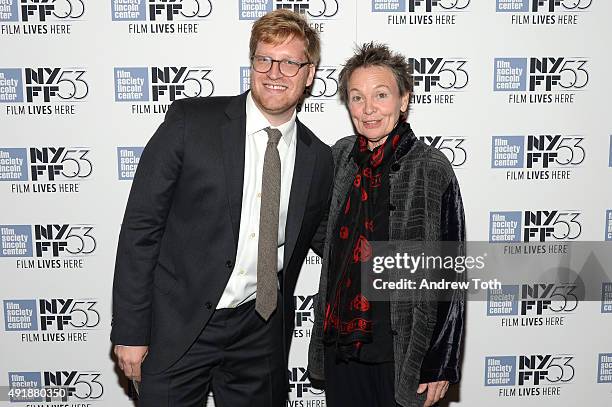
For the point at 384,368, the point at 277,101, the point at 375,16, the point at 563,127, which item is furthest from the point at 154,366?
the point at 563,127

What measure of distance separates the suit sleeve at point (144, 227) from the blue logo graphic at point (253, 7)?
2.82ft

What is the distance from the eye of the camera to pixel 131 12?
269cm

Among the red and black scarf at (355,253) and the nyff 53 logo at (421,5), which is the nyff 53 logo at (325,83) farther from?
the red and black scarf at (355,253)

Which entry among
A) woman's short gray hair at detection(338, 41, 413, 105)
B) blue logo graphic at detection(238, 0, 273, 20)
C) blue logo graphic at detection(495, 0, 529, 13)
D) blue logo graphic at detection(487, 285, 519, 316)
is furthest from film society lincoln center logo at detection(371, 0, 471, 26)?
blue logo graphic at detection(487, 285, 519, 316)

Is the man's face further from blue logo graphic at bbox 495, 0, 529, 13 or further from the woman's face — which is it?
blue logo graphic at bbox 495, 0, 529, 13

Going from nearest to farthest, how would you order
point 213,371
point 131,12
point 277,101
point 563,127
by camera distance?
1. point 277,101
2. point 213,371
3. point 131,12
4. point 563,127

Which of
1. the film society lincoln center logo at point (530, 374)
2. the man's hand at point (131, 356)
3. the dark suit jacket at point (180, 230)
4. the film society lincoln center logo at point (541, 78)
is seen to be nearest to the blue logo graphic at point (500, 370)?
the film society lincoln center logo at point (530, 374)

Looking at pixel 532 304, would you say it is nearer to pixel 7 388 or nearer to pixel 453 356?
pixel 453 356

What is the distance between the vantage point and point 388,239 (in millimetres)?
2104

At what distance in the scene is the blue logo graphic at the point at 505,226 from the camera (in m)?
2.91

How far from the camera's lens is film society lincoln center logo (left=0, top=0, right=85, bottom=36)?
267 cm

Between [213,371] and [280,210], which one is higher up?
[280,210]

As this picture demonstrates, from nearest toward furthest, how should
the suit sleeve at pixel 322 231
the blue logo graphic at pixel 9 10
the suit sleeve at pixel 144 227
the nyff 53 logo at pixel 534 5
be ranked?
the suit sleeve at pixel 144 227
the suit sleeve at pixel 322 231
the blue logo graphic at pixel 9 10
the nyff 53 logo at pixel 534 5

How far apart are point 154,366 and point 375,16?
181 cm
